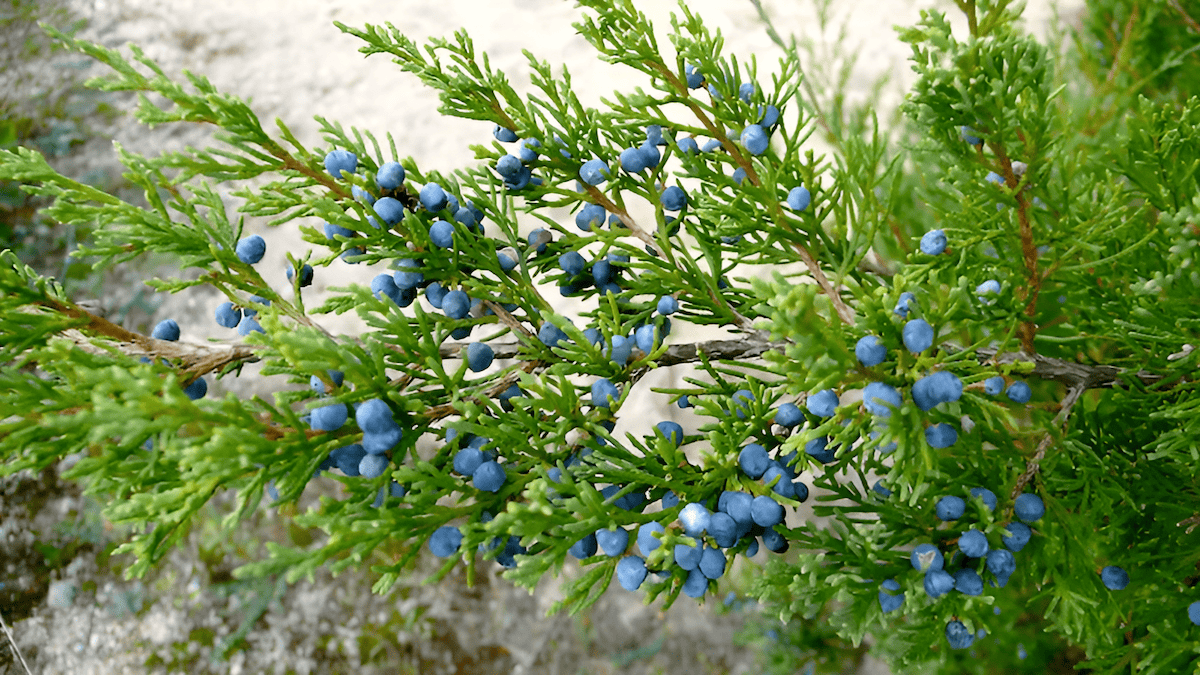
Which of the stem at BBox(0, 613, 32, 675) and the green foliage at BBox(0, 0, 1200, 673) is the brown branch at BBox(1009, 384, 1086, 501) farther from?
the stem at BBox(0, 613, 32, 675)

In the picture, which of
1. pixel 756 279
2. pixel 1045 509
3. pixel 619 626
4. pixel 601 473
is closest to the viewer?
pixel 756 279

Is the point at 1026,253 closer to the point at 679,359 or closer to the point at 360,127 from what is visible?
the point at 679,359

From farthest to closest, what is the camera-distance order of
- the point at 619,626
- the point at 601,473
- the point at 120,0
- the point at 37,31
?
the point at 120,0 → the point at 37,31 → the point at 619,626 → the point at 601,473

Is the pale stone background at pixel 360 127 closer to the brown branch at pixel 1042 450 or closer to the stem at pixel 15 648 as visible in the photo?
the stem at pixel 15 648

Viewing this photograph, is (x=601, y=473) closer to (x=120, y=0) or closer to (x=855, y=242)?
(x=855, y=242)

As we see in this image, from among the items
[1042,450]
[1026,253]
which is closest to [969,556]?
[1042,450]

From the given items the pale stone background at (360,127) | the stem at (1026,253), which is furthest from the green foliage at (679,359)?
the pale stone background at (360,127)

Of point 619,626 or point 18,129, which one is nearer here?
point 619,626

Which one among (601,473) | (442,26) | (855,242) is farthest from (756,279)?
(442,26)
